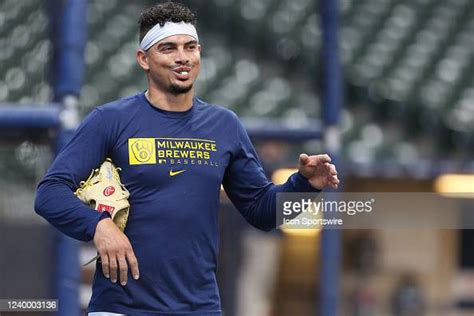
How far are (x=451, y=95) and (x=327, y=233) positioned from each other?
2563 millimetres

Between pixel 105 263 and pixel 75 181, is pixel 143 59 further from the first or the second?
pixel 105 263

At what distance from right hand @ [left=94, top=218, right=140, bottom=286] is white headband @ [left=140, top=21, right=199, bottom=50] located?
56 cm

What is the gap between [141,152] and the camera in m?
3.21

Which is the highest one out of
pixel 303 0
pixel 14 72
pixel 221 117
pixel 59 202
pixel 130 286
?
pixel 303 0

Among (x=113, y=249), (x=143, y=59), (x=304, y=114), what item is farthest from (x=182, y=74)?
(x=304, y=114)

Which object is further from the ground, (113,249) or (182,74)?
(182,74)

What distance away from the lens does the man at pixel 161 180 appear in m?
3.19

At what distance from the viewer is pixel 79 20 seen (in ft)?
16.7

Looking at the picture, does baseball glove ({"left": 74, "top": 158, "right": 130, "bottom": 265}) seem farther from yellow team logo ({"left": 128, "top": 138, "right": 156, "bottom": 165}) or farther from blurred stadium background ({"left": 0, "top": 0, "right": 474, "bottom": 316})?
blurred stadium background ({"left": 0, "top": 0, "right": 474, "bottom": 316})

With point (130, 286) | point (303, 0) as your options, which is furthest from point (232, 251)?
point (130, 286)

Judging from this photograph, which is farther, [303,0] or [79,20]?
[303,0]

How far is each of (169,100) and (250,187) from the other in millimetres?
380

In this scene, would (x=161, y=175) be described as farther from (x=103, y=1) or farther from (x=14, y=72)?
(x=103, y=1)

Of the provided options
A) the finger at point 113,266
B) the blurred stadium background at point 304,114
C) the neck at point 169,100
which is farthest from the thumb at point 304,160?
the blurred stadium background at point 304,114
